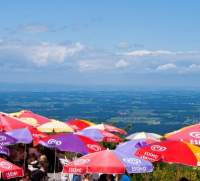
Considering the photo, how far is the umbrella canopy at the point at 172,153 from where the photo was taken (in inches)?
575

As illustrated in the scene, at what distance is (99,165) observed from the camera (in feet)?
42.2

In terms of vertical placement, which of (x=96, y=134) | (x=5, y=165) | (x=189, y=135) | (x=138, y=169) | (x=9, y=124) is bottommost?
(x=138, y=169)

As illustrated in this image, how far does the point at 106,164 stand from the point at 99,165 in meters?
0.17

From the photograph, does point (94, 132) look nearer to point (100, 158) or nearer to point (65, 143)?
point (65, 143)

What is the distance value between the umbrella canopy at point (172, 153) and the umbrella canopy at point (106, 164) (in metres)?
1.36

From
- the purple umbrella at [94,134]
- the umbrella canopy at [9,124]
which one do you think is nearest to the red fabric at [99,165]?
the purple umbrella at [94,134]

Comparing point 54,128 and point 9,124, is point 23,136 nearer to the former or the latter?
point 9,124

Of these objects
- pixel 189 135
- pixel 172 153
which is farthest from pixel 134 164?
pixel 189 135

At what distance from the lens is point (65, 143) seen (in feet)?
54.3

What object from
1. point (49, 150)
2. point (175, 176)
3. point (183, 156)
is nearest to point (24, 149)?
point (49, 150)

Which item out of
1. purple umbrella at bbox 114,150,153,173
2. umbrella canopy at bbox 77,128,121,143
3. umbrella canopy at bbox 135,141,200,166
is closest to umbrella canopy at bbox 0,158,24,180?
purple umbrella at bbox 114,150,153,173

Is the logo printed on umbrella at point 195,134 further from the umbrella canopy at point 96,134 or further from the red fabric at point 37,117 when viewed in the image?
the red fabric at point 37,117

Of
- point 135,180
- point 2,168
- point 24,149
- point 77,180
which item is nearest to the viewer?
point 2,168

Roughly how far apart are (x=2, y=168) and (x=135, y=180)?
6.48 m
